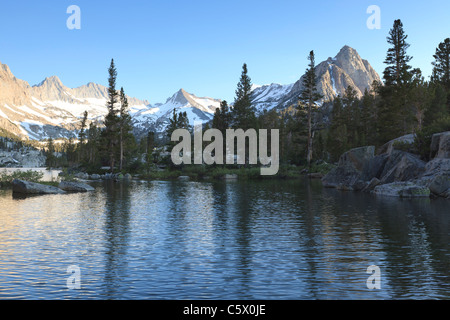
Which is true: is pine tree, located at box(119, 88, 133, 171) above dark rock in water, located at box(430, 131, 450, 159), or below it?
above

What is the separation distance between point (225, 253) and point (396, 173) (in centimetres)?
3158

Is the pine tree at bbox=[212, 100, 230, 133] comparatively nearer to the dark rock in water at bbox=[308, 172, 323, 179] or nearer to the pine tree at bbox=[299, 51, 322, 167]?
the pine tree at bbox=[299, 51, 322, 167]

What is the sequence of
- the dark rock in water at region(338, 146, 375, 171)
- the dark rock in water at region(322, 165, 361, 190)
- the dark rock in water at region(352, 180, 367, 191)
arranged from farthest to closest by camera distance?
the dark rock in water at region(338, 146, 375, 171) < the dark rock in water at region(322, 165, 361, 190) < the dark rock in water at region(352, 180, 367, 191)

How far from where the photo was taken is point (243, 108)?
305 ft

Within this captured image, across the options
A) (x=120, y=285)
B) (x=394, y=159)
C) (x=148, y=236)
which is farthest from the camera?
(x=394, y=159)

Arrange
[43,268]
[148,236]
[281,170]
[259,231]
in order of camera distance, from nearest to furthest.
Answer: [43,268] < [148,236] < [259,231] < [281,170]

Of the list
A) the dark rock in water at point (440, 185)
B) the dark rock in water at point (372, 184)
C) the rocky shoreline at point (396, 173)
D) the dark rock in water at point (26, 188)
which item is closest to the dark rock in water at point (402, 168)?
the rocky shoreline at point (396, 173)

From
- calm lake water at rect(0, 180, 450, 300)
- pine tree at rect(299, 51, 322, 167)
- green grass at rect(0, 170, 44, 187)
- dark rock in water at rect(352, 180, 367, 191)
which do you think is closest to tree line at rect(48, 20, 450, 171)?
pine tree at rect(299, 51, 322, 167)

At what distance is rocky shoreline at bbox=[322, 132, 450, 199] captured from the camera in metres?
34.0

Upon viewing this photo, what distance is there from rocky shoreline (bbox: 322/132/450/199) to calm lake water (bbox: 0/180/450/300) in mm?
9354
